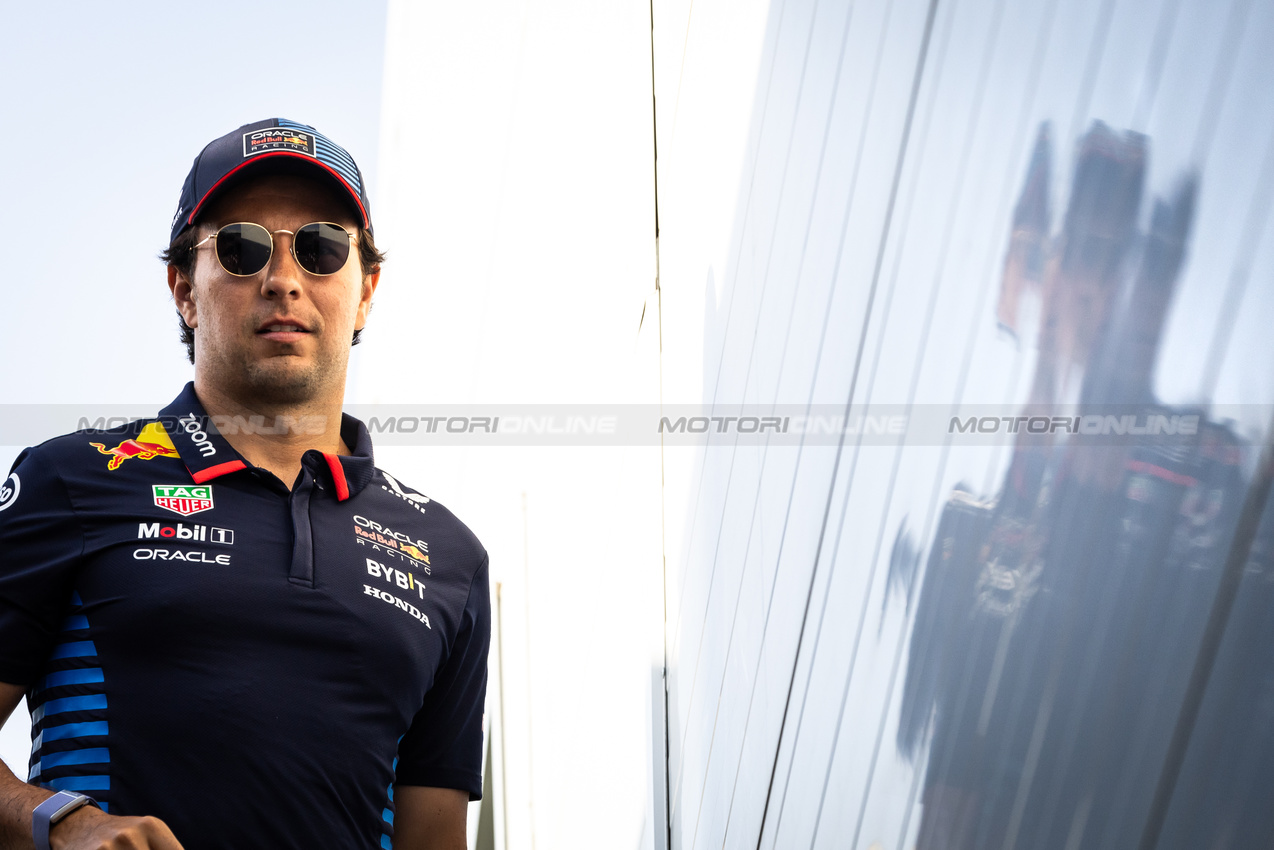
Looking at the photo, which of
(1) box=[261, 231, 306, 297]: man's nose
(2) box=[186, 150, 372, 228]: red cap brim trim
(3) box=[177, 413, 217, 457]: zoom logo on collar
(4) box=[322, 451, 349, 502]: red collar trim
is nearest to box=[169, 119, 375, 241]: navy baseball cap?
(2) box=[186, 150, 372, 228]: red cap brim trim

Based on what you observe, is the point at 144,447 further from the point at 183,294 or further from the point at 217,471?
the point at 183,294

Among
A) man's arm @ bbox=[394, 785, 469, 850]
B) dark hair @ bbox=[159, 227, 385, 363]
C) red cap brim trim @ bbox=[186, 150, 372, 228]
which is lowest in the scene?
man's arm @ bbox=[394, 785, 469, 850]

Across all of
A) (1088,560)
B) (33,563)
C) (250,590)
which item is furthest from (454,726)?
(1088,560)

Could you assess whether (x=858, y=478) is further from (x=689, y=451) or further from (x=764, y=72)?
(x=689, y=451)

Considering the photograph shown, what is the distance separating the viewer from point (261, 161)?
158cm

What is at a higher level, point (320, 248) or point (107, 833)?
point (320, 248)

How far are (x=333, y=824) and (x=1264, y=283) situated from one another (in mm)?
1205

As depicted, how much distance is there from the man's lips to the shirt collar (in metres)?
0.16

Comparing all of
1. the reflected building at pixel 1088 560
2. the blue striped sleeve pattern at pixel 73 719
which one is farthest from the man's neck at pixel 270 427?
the reflected building at pixel 1088 560

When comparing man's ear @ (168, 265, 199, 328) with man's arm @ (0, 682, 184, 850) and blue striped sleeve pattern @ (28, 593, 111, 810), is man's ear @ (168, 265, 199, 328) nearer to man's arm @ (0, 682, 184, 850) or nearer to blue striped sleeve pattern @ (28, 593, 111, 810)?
blue striped sleeve pattern @ (28, 593, 111, 810)

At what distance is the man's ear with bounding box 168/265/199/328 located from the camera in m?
1.66

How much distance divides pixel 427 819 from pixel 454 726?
0.15 m

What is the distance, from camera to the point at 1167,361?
57 cm

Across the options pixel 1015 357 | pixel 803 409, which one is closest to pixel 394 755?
pixel 803 409
